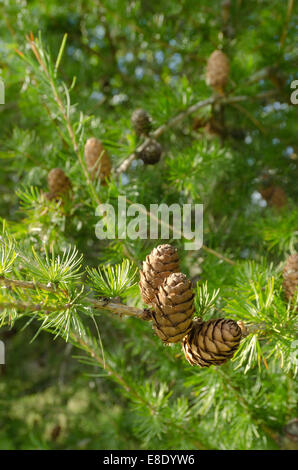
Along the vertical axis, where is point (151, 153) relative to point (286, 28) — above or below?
below

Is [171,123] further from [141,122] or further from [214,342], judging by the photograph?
[214,342]

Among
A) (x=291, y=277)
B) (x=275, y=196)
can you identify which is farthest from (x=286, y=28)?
(x=291, y=277)

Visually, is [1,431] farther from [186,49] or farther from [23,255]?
[186,49]

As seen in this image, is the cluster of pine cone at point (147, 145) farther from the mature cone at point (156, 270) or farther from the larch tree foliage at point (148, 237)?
the mature cone at point (156, 270)

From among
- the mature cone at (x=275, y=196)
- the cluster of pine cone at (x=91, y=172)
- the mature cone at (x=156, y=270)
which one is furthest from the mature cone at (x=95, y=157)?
the mature cone at (x=275, y=196)

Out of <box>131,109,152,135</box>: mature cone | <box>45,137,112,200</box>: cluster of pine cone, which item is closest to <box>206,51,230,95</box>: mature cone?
<box>131,109,152,135</box>: mature cone

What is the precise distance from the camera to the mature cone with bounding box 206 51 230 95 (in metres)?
0.93

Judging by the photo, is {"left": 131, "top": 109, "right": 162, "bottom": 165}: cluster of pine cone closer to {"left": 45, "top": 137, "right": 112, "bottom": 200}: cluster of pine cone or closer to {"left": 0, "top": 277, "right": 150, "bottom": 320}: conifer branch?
{"left": 45, "top": 137, "right": 112, "bottom": 200}: cluster of pine cone

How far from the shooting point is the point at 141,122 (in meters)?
0.80

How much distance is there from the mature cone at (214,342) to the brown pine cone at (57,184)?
45cm

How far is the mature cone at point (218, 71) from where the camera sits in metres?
0.93

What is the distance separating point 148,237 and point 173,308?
1.10ft

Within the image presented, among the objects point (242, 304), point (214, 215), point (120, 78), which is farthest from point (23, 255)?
point (120, 78)

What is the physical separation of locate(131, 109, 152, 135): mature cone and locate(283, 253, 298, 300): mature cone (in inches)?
16.4
